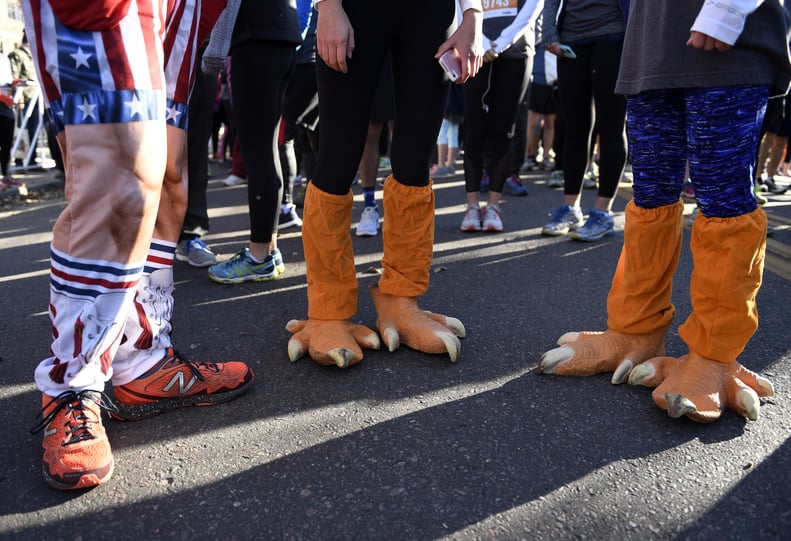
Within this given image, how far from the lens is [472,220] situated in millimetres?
3918

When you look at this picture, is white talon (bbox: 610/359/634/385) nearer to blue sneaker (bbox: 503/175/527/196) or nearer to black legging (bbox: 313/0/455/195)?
black legging (bbox: 313/0/455/195)

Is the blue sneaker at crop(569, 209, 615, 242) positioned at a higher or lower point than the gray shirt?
lower

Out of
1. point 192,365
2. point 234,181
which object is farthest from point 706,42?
point 234,181

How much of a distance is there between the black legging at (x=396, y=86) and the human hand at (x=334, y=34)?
0.08 meters

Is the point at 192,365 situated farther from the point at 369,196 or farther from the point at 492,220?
the point at 492,220

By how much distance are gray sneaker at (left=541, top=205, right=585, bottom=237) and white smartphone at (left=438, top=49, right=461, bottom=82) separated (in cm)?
215

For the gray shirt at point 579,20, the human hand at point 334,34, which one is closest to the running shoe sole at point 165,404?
the human hand at point 334,34

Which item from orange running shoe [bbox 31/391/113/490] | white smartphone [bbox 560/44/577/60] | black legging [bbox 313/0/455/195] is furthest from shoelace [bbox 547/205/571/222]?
orange running shoe [bbox 31/391/113/490]

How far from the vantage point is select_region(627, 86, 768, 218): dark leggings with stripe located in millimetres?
1515

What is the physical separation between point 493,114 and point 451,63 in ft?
7.05

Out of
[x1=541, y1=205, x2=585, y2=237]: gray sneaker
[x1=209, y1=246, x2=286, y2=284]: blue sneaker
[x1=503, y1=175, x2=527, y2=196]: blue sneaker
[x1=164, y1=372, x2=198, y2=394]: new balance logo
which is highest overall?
[x1=503, y1=175, x2=527, y2=196]: blue sneaker

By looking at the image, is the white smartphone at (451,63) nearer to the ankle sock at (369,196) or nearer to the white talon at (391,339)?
the white talon at (391,339)

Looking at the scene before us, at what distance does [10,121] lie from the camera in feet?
19.6

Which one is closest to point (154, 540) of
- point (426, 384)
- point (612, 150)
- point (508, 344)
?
point (426, 384)
